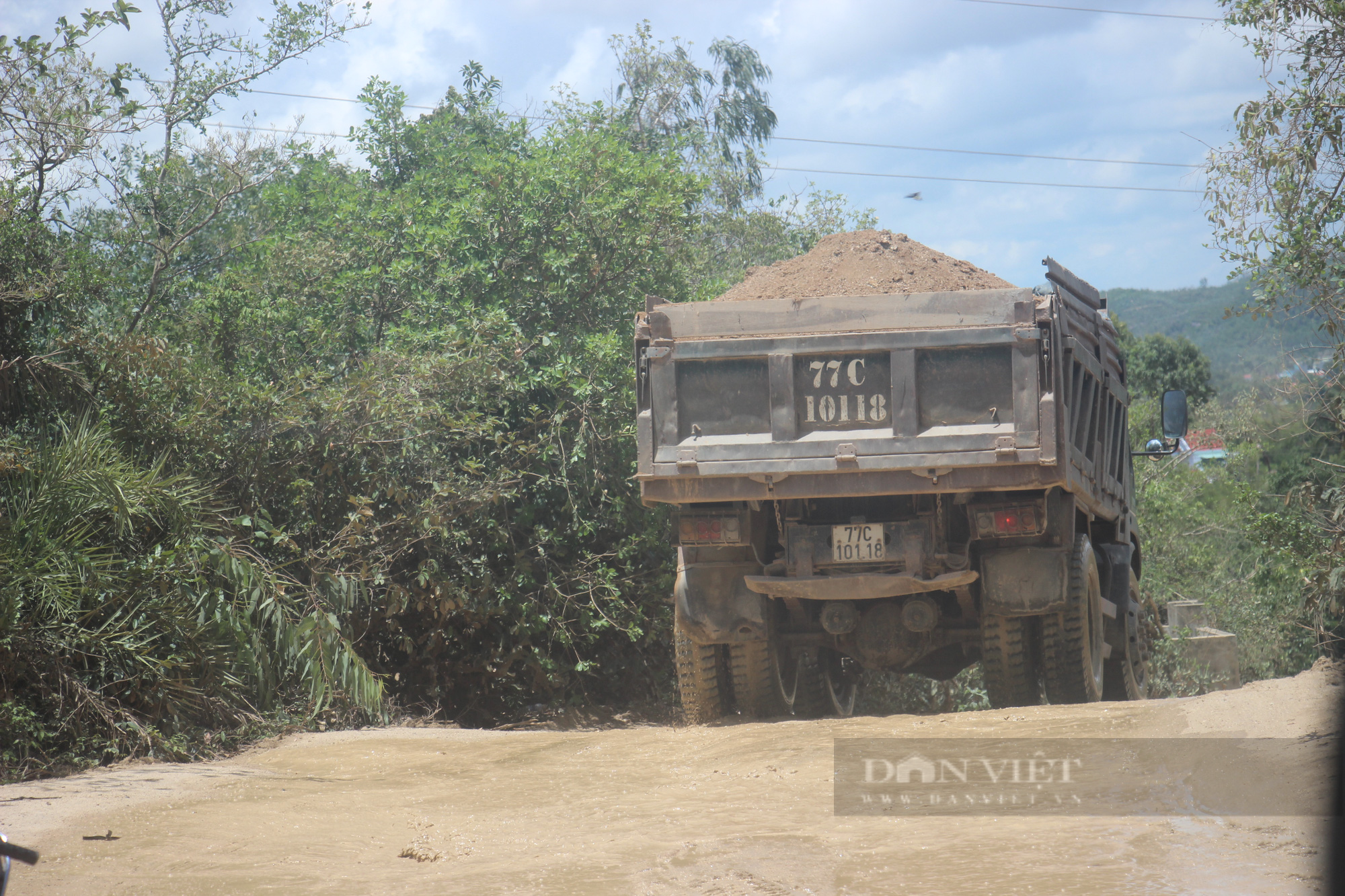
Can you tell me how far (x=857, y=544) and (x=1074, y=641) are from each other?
1535mm

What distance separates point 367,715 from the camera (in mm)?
8344

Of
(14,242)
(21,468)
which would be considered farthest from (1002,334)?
(14,242)

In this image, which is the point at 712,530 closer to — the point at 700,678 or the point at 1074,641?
the point at 700,678

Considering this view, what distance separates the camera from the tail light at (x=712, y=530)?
691cm

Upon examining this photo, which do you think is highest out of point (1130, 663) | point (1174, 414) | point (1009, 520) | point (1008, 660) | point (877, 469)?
point (1174, 414)

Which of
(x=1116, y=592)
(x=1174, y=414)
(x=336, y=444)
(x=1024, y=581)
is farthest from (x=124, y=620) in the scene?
(x=1174, y=414)

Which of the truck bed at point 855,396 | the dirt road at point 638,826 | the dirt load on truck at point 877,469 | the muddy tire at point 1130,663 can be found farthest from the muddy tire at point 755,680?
the muddy tire at point 1130,663

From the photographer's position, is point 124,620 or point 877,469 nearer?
point 877,469

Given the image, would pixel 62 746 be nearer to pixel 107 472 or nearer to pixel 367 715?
pixel 107 472

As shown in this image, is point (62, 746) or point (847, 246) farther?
point (847, 246)

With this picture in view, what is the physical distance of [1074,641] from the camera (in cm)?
719

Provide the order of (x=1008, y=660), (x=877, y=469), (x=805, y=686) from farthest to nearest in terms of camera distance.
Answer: (x=805, y=686) → (x=1008, y=660) → (x=877, y=469)

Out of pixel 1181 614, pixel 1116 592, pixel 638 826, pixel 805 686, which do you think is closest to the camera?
pixel 638 826

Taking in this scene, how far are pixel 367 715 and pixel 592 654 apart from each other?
9.32ft
